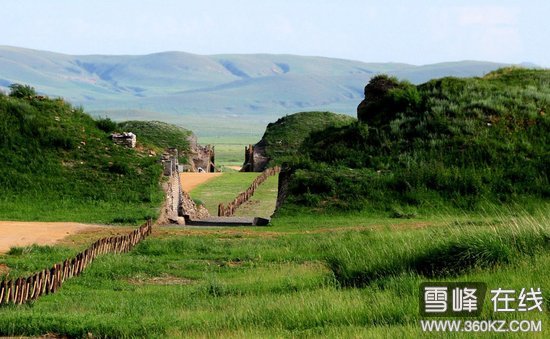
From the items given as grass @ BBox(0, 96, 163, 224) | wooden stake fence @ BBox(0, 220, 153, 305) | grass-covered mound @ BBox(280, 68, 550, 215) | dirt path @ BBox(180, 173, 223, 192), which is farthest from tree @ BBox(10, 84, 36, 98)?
wooden stake fence @ BBox(0, 220, 153, 305)

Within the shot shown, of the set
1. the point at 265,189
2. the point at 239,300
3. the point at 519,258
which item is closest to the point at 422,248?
the point at 519,258

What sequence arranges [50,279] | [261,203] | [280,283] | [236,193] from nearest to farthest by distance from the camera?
[50,279]
[280,283]
[261,203]
[236,193]

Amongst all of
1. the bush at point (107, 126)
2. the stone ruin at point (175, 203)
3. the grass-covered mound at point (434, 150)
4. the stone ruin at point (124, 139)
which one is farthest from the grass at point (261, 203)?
the bush at point (107, 126)

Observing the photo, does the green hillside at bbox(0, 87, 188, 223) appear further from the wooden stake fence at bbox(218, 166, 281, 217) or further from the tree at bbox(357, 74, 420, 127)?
the tree at bbox(357, 74, 420, 127)

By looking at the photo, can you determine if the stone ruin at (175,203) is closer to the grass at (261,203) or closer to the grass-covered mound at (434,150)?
→ the grass at (261,203)

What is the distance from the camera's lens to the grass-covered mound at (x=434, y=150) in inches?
1373

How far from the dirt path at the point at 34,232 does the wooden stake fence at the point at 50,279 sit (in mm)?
2798

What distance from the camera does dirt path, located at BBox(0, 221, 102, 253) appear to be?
25516 millimetres

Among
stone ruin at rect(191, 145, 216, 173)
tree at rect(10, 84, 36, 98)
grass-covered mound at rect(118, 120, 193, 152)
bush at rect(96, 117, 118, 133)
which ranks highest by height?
tree at rect(10, 84, 36, 98)

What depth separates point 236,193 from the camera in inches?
1855

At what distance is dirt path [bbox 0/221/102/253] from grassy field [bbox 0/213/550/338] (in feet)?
5.77

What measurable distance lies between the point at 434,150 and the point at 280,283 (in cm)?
2158

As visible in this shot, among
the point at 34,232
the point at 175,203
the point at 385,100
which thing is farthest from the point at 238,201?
the point at 34,232

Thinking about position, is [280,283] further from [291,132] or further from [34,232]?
[291,132]
